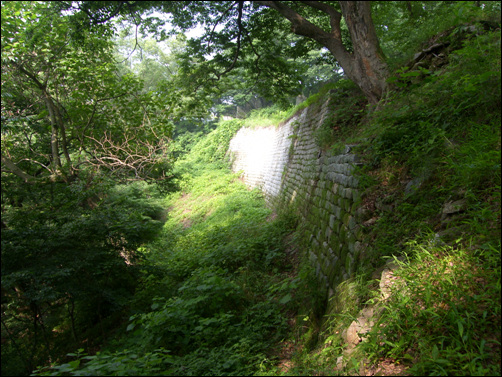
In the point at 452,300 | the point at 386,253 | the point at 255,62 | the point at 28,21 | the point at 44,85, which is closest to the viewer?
the point at 452,300

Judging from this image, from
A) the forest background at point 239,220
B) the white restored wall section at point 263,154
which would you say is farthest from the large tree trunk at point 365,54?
the white restored wall section at point 263,154

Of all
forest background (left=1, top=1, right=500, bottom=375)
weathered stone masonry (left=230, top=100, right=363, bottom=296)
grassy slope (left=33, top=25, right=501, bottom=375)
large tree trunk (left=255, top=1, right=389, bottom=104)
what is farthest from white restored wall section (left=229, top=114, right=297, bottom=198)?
grassy slope (left=33, top=25, right=501, bottom=375)

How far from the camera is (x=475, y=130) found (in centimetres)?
236

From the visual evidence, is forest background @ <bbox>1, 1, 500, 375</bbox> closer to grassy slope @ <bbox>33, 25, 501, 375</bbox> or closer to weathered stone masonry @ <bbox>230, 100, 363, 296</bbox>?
grassy slope @ <bbox>33, 25, 501, 375</bbox>

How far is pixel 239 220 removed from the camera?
9086 millimetres

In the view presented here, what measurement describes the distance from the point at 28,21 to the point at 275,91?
5882 millimetres

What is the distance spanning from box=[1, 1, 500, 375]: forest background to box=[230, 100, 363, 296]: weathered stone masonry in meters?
0.33

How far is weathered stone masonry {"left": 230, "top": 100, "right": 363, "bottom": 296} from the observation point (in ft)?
11.4

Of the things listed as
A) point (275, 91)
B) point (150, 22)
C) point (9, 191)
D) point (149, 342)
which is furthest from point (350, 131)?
point (9, 191)

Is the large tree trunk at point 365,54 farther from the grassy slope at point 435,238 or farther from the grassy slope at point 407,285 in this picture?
the grassy slope at point 435,238

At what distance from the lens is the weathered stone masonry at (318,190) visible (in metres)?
3.49

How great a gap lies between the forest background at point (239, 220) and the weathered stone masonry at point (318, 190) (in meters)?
0.33

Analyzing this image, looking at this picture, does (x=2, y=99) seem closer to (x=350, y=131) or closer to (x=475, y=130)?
(x=350, y=131)

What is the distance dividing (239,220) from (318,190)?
4.05 meters
